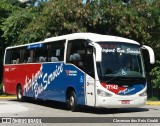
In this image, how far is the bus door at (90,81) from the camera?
16406 mm

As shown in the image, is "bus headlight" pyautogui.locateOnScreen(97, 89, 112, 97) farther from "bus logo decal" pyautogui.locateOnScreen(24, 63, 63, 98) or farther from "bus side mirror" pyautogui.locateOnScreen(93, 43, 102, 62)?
"bus logo decal" pyautogui.locateOnScreen(24, 63, 63, 98)

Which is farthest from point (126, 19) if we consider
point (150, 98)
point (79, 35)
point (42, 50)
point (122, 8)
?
point (79, 35)

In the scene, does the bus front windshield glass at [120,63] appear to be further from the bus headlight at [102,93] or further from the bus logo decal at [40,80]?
the bus logo decal at [40,80]

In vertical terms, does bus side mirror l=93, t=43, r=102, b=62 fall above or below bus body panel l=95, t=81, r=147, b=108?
above

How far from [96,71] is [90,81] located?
1.63 feet

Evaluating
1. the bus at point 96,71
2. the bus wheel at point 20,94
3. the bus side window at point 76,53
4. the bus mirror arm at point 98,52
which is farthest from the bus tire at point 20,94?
the bus mirror arm at point 98,52

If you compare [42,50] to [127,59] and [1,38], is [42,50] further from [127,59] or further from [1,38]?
[1,38]

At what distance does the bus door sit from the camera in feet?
53.8

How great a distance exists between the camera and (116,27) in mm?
25938

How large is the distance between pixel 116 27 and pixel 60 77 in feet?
26.6

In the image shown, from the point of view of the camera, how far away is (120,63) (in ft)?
54.4

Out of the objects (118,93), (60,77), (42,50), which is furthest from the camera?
(42,50)

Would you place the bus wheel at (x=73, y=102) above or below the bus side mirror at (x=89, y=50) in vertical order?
below

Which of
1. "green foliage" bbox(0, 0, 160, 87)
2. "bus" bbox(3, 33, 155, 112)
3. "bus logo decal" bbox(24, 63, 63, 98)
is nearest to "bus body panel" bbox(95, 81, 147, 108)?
"bus" bbox(3, 33, 155, 112)
